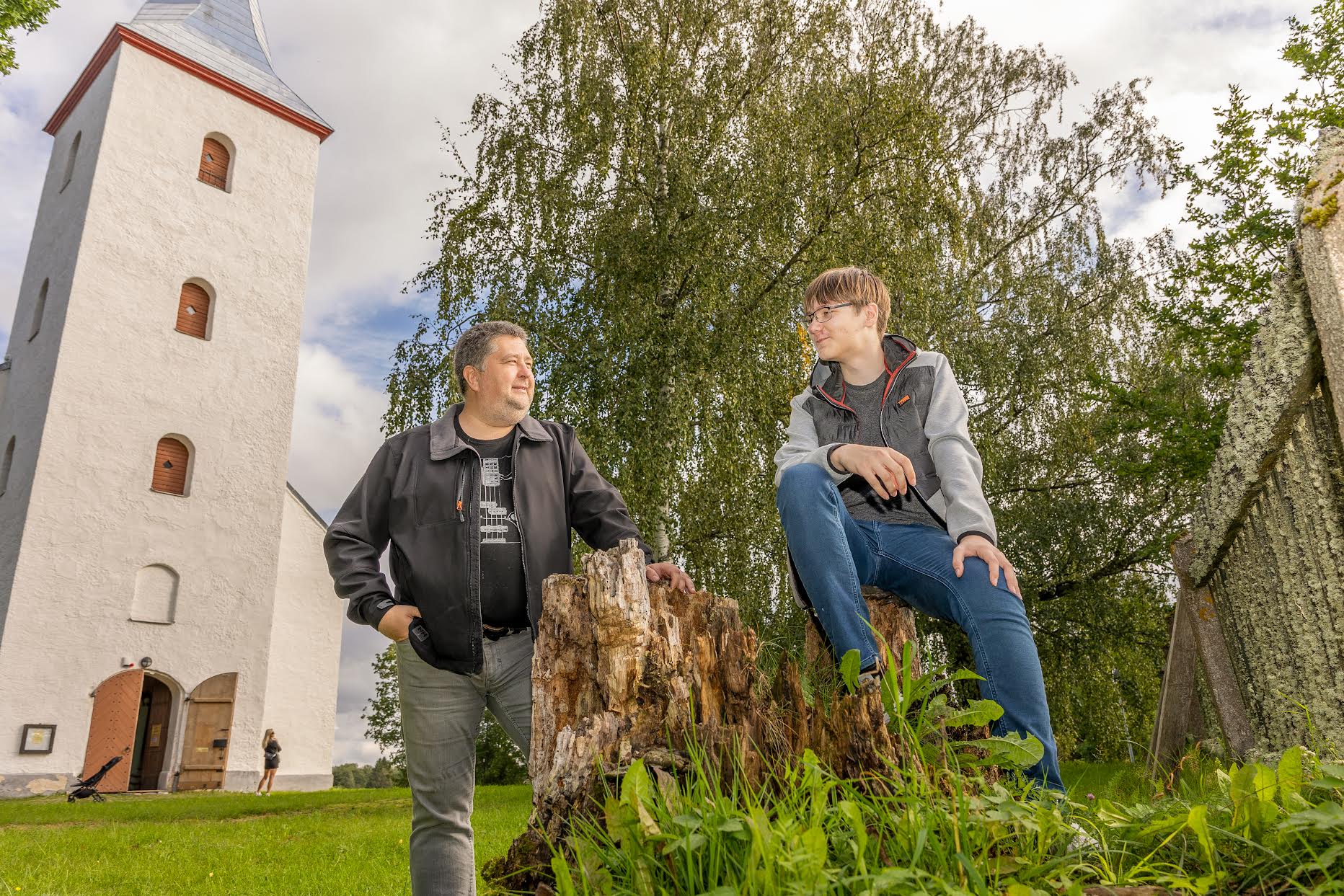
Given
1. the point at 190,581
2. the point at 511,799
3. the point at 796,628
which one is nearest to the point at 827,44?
the point at 796,628

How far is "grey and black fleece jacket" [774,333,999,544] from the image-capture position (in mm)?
2566

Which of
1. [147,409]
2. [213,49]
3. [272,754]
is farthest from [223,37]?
[272,754]

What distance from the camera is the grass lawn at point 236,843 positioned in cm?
544

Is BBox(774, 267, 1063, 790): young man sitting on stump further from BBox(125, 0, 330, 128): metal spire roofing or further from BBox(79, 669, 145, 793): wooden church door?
BBox(125, 0, 330, 128): metal spire roofing

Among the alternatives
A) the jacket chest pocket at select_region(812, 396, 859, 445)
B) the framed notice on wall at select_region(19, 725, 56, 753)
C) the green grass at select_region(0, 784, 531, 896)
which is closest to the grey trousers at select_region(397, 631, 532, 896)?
the jacket chest pocket at select_region(812, 396, 859, 445)

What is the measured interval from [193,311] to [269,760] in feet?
33.6

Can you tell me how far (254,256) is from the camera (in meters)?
21.0

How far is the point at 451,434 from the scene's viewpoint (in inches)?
123

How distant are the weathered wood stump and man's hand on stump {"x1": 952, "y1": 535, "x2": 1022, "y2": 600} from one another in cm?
56

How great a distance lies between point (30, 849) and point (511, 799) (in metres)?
5.42

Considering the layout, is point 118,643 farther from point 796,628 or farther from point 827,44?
point 827,44

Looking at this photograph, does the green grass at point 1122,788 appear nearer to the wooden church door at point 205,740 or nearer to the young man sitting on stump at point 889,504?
the young man sitting on stump at point 889,504

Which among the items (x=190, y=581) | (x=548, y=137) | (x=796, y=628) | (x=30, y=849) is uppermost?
(x=548, y=137)

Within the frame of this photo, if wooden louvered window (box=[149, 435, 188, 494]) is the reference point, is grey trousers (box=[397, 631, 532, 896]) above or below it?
below
